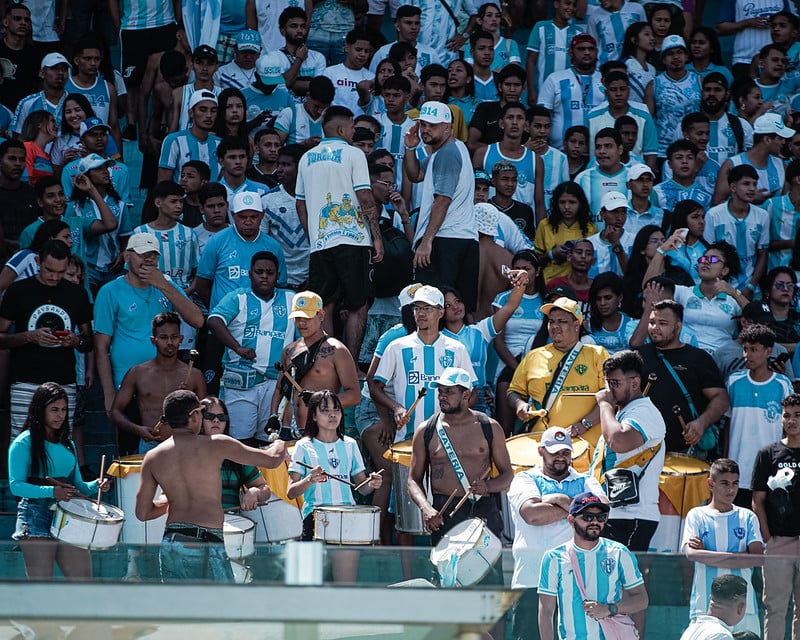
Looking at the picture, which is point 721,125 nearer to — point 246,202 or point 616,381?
point 246,202

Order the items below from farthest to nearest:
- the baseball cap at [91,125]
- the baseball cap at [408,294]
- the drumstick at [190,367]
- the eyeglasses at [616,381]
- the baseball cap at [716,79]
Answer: the baseball cap at [716,79]
the baseball cap at [91,125]
the baseball cap at [408,294]
the drumstick at [190,367]
the eyeglasses at [616,381]

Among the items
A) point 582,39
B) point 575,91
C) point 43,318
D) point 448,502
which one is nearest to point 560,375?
point 448,502

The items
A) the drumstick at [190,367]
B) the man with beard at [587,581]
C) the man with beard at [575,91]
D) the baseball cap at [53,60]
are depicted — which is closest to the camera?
the man with beard at [587,581]

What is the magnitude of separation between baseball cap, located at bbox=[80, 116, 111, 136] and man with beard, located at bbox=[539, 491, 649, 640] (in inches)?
272

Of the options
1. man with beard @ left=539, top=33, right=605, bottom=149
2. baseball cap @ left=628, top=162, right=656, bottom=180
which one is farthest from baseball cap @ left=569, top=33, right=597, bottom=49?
baseball cap @ left=628, top=162, right=656, bottom=180

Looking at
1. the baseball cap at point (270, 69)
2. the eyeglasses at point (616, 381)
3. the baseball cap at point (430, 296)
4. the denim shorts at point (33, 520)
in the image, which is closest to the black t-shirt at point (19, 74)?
the baseball cap at point (270, 69)

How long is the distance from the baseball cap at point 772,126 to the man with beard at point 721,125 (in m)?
0.58

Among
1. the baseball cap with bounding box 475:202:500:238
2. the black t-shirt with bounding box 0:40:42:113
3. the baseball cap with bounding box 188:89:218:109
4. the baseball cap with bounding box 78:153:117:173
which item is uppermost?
the black t-shirt with bounding box 0:40:42:113

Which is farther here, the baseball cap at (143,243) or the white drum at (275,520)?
the baseball cap at (143,243)

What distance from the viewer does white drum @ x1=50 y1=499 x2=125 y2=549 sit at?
8195 millimetres

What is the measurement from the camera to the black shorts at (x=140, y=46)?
14.8 m

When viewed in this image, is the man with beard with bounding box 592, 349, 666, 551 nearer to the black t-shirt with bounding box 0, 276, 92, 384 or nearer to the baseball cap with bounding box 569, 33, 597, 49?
the black t-shirt with bounding box 0, 276, 92, 384

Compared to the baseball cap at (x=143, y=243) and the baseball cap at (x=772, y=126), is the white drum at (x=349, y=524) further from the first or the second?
the baseball cap at (x=772, y=126)

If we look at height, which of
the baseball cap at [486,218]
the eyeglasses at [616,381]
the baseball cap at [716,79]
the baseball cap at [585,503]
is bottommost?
the baseball cap at [585,503]
